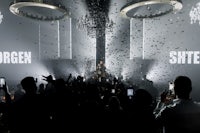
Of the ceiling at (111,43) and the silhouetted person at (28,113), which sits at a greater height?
the ceiling at (111,43)

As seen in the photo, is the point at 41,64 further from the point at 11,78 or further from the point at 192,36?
the point at 192,36

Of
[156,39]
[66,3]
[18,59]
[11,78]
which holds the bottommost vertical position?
[11,78]

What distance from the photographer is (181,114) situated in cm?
273

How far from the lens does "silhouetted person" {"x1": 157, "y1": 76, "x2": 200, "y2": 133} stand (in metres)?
2.68

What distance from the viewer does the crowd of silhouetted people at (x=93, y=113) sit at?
274 cm

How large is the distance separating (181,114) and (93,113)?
3.57 feet

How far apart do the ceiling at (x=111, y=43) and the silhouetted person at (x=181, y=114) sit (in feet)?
40.3

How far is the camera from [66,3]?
612 inches

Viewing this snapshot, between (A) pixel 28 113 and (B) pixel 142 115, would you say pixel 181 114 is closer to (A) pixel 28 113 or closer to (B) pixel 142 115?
(B) pixel 142 115

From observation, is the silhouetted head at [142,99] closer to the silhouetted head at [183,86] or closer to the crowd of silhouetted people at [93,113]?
the crowd of silhouetted people at [93,113]

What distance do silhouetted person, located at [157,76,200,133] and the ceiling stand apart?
1228 cm

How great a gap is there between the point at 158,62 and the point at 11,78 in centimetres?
803

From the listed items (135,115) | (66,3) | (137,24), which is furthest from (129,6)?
(66,3)

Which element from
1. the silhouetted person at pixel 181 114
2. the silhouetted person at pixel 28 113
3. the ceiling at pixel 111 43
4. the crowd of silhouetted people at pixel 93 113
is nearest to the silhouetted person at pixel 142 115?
the crowd of silhouetted people at pixel 93 113
